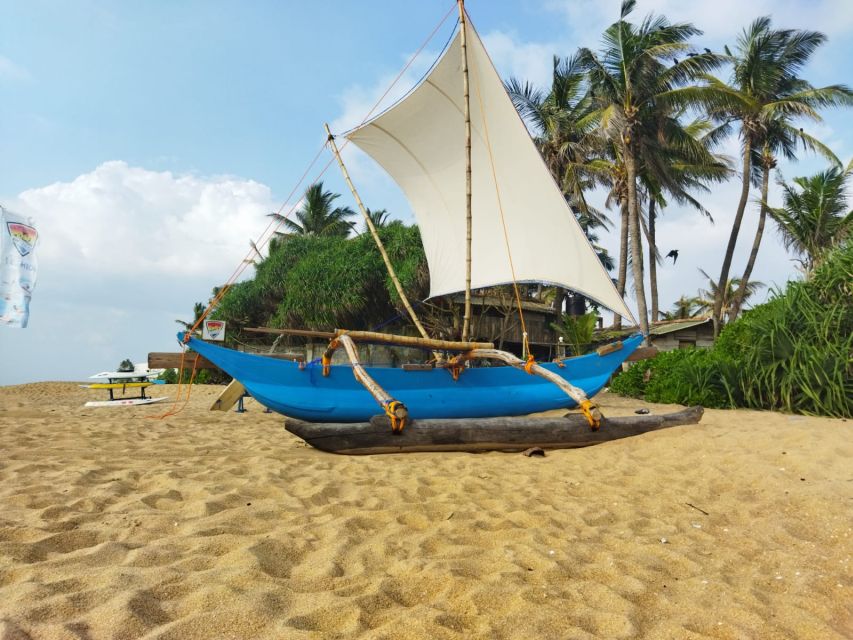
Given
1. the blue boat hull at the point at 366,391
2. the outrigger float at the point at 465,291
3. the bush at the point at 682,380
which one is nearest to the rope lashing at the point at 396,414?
the outrigger float at the point at 465,291

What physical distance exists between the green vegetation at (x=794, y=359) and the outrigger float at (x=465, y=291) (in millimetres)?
1501

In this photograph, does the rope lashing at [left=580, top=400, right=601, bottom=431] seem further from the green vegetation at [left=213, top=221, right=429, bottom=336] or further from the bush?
the green vegetation at [left=213, top=221, right=429, bottom=336]

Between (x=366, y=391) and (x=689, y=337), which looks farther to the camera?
(x=689, y=337)

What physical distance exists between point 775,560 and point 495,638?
165 centimetres

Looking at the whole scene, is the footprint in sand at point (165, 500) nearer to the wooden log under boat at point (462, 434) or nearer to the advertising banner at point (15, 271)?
the wooden log under boat at point (462, 434)

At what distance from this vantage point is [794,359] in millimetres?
7055

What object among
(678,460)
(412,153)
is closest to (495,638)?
(678,460)

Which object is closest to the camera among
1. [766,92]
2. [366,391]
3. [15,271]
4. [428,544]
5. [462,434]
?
[428,544]

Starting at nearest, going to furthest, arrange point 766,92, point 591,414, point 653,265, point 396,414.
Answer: point 396,414
point 591,414
point 766,92
point 653,265

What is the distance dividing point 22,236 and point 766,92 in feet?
81.8

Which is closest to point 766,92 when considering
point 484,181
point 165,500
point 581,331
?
point 581,331

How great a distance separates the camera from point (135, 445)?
16.3ft

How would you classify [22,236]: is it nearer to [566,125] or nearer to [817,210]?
[566,125]

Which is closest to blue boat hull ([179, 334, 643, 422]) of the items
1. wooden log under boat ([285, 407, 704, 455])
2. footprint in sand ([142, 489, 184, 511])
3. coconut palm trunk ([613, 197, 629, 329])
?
wooden log under boat ([285, 407, 704, 455])
